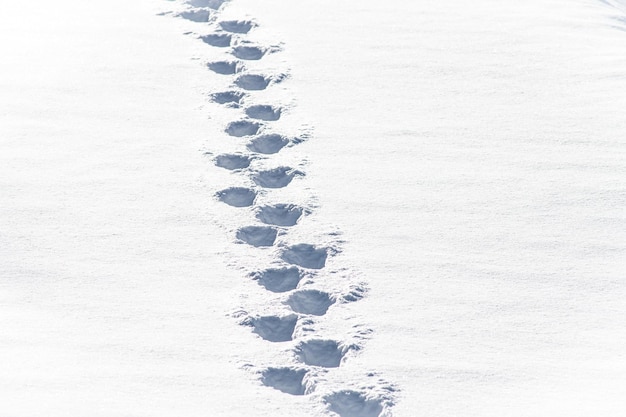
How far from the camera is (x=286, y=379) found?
257cm

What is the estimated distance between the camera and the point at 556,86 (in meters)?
4.04

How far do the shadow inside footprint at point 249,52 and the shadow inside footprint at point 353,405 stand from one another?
2.11 meters

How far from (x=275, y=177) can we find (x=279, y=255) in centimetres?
47

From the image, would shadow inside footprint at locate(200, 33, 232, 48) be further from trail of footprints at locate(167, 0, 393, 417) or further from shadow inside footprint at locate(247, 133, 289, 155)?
shadow inside footprint at locate(247, 133, 289, 155)

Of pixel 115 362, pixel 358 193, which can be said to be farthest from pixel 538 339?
pixel 115 362

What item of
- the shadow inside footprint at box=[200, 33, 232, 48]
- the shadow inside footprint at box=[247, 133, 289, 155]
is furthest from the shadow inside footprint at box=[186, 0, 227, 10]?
the shadow inside footprint at box=[247, 133, 289, 155]

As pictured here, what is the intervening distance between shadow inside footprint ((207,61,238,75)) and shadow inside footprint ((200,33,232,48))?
0.68ft

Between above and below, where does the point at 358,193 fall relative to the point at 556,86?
below

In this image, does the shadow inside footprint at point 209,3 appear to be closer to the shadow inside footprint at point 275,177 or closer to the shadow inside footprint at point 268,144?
the shadow inside footprint at point 268,144

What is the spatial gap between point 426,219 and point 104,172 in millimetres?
1118

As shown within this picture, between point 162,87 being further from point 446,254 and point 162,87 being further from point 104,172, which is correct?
point 446,254

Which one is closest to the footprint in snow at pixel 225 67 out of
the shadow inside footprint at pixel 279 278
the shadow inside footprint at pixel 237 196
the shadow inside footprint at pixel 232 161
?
the shadow inside footprint at pixel 232 161

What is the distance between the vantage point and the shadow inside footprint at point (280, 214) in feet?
10.6

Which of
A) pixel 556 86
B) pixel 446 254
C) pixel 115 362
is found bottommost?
pixel 115 362
